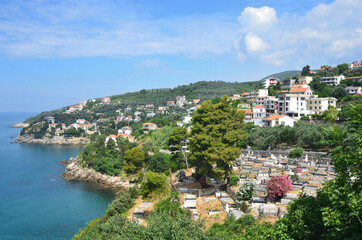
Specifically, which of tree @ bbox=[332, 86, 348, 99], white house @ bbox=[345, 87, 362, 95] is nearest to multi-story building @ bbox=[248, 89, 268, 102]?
tree @ bbox=[332, 86, 348, 99]

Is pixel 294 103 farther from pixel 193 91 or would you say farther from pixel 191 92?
pixel 193 91

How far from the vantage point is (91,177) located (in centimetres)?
3347

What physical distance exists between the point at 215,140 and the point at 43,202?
60.6 ft

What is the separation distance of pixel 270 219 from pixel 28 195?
25.5 meters

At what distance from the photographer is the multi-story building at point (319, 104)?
1371 inches

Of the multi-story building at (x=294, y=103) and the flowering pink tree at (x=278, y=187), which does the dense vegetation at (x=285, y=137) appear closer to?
the multi-story building at (x=294, y=103)

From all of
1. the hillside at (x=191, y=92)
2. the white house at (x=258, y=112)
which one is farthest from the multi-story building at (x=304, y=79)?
the hillside at (x=191, y=92)

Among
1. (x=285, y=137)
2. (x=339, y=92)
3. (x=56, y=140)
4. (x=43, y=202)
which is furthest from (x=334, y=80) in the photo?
(x=56, y=140)

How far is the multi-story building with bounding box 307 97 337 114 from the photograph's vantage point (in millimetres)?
34812

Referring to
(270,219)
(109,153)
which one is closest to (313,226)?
(270,219)

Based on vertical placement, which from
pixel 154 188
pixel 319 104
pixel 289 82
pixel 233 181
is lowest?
pixel 154 188

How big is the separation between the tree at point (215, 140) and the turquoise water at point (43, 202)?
35.6ft

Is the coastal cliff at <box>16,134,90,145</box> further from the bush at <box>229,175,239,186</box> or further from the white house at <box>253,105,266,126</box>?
the bush at <box>229,175,239,186</box>

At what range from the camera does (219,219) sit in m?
12.0
